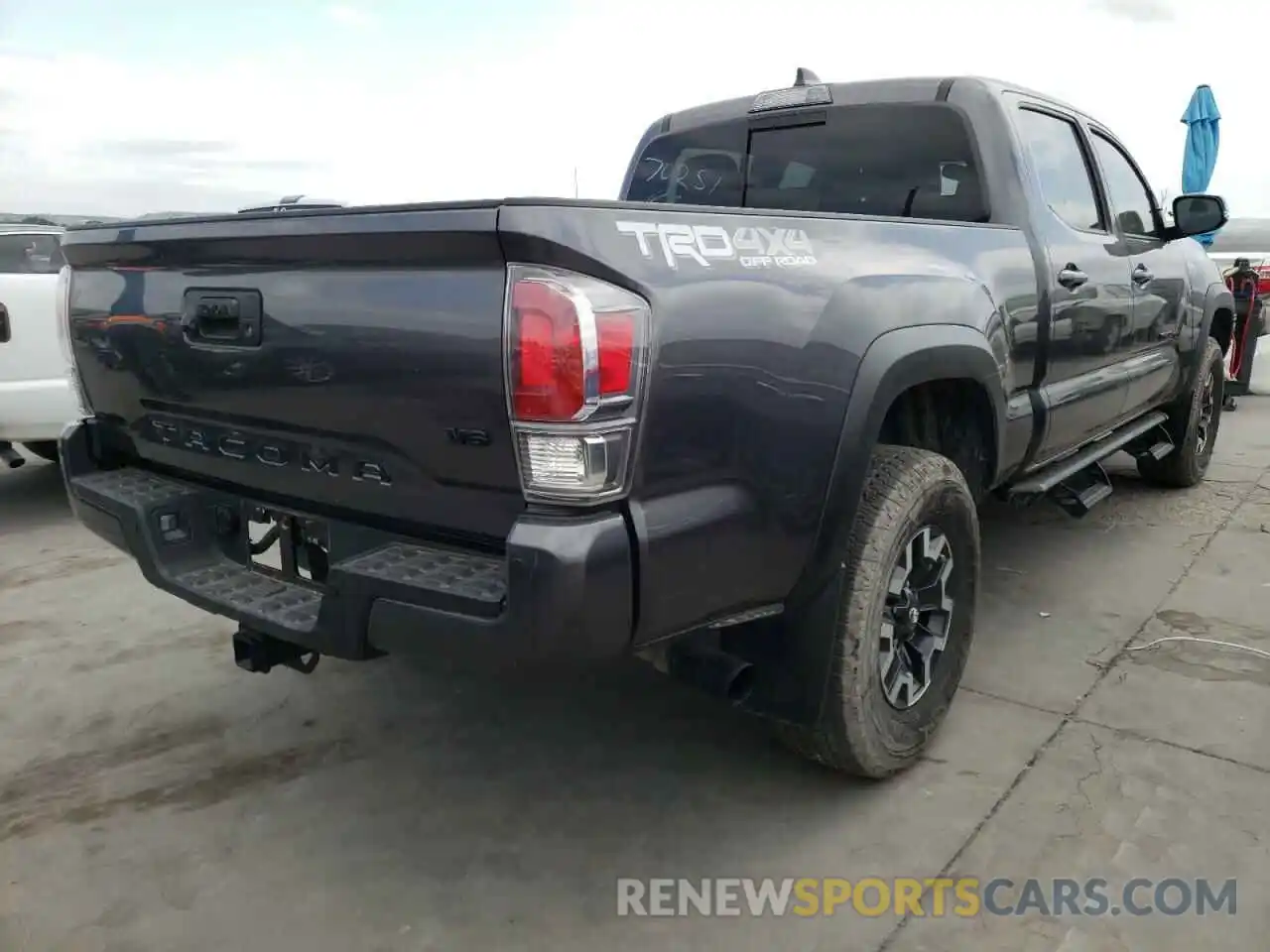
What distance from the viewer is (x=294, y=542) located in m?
2.34

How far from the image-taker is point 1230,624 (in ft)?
11.9

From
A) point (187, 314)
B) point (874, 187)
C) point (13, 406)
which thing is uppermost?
point (874, 187)

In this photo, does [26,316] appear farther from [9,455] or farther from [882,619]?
[882,619]

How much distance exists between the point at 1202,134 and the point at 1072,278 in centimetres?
926

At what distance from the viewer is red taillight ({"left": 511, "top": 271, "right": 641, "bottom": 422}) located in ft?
5.61

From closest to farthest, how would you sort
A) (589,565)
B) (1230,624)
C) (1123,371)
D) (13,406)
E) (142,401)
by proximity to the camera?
(589,565) < (142,401) < (1230,624) < (1123,371) < (13,406)

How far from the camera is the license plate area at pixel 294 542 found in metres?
2.27

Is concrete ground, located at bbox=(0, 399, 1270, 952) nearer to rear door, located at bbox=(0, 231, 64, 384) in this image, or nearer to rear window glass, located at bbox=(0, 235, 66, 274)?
rear door, located at bbox=(0, 231, 64, 384)

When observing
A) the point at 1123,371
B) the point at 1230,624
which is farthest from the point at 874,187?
the point at 1230,624

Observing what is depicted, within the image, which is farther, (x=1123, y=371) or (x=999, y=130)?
(x=1123, y=371)

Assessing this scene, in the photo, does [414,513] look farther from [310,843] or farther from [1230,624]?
[1230,624]

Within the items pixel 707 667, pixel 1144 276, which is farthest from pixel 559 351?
pixel 1144 276

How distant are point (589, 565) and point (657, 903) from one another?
92 centimetres

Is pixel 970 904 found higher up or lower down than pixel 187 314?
lower down
